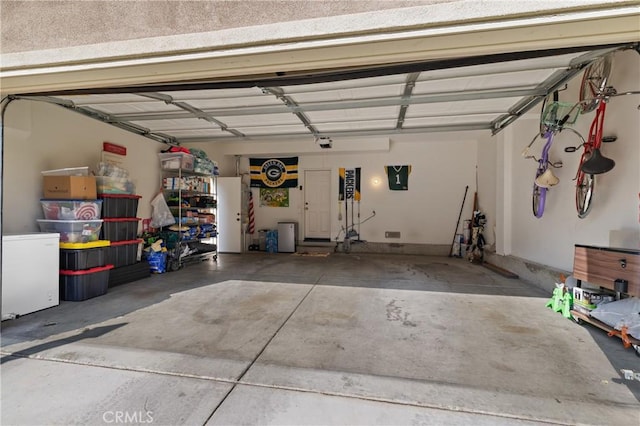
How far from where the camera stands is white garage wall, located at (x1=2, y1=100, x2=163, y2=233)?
3121mm

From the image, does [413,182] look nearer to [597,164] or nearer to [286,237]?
[286,237]

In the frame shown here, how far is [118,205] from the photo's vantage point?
13.1 ft

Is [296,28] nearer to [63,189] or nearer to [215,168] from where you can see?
[63,189]

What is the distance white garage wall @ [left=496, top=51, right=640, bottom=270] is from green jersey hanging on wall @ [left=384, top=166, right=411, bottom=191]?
98.9 inches

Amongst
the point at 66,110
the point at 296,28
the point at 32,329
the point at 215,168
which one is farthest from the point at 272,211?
the point at 296,28

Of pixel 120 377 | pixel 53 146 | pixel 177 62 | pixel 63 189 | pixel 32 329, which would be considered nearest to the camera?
pixel 177 62

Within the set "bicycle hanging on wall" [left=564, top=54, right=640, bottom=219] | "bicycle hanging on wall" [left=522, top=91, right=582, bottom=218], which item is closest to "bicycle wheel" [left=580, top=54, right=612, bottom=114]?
"bicycle hanging on wall" [left=564, top=54, right=640, bottom=219]

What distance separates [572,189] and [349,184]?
509cm

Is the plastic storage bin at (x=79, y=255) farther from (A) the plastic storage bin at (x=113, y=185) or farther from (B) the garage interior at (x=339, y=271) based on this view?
(A) the plastic storage bin at (x=113, y=185)

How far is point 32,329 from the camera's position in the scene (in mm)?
2508

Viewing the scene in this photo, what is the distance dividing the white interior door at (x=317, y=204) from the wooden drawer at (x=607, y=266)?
19.4ft

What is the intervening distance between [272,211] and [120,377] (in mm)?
6694

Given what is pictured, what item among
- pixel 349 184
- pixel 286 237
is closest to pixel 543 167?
pixel 349 184

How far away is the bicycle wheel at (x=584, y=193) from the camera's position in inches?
121
